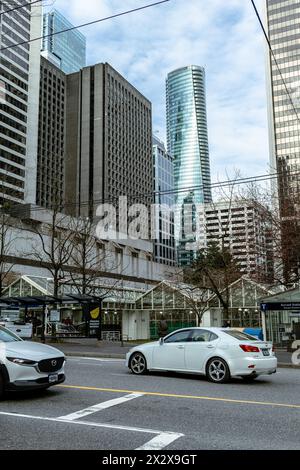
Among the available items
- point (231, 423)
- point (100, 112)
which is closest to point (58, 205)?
point (231, 423)

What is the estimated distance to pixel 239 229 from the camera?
29781 millimetres

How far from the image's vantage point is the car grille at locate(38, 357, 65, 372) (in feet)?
28.7

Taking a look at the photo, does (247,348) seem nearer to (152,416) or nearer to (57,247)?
(152,416)

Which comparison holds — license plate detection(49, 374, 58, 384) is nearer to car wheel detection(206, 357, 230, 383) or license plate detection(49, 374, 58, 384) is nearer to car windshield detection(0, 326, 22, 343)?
car windshield detection(0, 326, 22, 343)

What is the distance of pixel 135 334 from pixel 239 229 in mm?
18636

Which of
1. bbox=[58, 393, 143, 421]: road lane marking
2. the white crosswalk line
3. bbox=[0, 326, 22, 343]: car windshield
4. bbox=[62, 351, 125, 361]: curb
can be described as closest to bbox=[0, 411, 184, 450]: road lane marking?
the white crosswalk line

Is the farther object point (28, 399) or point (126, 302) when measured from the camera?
point (126, 302)

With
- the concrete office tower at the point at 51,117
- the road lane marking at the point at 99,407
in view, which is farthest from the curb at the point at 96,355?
the concrete office tower at the point at 51,117

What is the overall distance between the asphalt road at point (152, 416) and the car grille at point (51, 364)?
55 centimetres

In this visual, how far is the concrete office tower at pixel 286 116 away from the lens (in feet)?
85.0

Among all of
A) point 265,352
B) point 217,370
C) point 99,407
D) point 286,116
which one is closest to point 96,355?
point 217,370

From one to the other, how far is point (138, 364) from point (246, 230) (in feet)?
59.4
